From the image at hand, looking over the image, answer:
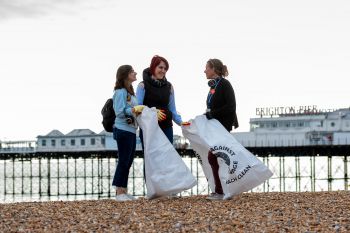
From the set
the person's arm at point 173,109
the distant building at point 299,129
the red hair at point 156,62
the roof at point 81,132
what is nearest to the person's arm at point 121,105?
the red hair at point 156,62

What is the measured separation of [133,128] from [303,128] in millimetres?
70685

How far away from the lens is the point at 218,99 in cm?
901

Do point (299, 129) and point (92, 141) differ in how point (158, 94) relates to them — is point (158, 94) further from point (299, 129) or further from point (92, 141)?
point (92, 141)

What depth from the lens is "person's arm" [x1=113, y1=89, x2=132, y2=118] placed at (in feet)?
29.2

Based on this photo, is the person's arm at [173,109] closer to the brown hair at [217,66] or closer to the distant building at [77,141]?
the brown hair at [217,66]

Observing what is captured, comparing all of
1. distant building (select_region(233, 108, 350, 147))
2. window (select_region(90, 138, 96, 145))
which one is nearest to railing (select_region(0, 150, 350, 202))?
distant building (select_region(233, 108, 350, 147))

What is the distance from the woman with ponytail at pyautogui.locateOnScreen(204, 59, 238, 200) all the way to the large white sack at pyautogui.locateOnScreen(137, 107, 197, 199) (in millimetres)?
399

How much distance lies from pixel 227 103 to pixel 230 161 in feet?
2.33

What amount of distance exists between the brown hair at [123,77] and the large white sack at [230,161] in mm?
998

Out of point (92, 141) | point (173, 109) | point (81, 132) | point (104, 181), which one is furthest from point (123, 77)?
point (81, 132)

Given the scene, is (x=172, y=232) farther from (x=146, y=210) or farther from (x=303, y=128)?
(x=303, y=128)

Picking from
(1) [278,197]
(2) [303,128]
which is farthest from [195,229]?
(2) [303,128]

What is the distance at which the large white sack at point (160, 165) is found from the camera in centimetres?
898

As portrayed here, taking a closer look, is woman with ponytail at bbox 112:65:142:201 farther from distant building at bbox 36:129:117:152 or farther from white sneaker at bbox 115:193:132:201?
distant building at bbox 36:129:117:152
